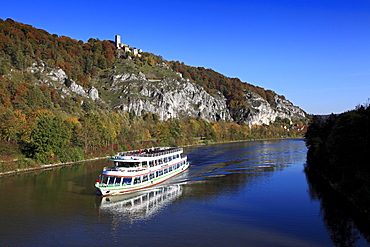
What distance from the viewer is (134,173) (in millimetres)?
39844

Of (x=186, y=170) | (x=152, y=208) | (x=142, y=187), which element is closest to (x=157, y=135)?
(x=186, y=170)

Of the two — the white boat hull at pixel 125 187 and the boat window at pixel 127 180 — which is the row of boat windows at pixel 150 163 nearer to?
the white boat hull at pixel 125 187

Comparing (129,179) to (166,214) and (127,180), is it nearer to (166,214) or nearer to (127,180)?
(127,180)

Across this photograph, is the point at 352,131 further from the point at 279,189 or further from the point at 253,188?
the point at 253,188

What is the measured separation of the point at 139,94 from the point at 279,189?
12585 cm

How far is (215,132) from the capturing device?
148375 mm

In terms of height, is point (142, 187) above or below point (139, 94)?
below

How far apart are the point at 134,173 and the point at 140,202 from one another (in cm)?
479

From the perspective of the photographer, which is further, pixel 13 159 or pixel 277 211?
pixel 13 159

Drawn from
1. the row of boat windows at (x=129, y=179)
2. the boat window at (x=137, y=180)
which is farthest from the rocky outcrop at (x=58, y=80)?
the boat window at (x=137, y=180)

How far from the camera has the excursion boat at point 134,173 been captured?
37.7 metres

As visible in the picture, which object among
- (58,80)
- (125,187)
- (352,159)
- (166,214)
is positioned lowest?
(166,214)

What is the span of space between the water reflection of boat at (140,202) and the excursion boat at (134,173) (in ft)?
3.36

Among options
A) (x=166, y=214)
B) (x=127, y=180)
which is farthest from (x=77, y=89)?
(x=166, y=214)
